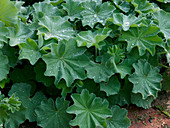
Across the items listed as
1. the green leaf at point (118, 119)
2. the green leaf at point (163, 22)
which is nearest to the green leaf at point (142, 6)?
the green leaf at point (163, 22)

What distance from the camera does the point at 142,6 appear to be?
3.34 meters

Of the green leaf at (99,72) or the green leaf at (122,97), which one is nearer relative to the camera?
the green leaf at (99,72)

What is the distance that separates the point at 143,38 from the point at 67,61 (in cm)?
94

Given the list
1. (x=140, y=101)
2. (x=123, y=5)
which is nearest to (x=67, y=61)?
(x=140, y=101)

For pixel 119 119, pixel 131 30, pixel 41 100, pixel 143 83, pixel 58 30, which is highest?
pixel 131 30

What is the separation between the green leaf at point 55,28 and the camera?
2901mm

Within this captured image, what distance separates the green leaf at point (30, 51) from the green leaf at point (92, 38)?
458 mm

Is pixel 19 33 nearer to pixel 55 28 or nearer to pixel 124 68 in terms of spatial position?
pixel 55 28

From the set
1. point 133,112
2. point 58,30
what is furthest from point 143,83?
point 58,30

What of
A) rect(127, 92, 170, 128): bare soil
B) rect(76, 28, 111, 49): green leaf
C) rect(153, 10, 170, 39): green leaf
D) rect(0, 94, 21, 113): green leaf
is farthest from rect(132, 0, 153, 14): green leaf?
rect(0, 94, 21, 113): green leaf

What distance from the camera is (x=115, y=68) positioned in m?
2.84

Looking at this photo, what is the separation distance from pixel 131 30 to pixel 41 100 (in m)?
1.32

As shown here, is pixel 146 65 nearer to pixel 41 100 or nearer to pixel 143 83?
pixel 143 83

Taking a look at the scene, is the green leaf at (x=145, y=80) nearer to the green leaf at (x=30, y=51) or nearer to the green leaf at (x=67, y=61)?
the green leaf at (x=67, y=61)
